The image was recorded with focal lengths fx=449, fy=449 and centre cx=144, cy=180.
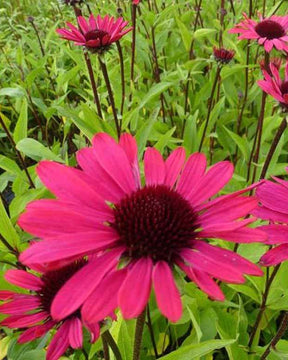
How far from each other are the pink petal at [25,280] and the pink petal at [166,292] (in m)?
0.23

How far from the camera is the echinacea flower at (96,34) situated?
1.07m

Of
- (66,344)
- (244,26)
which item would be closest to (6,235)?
(66,344)

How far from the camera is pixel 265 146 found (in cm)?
163

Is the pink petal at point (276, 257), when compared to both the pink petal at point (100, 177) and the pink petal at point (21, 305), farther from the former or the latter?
the pink petal at point (21, 305)

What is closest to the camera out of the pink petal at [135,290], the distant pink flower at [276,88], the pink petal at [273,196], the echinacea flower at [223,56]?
the pink petal at [135,290]

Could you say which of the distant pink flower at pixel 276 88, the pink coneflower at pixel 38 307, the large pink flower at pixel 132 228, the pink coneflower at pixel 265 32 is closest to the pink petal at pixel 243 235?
the large pink flower at pixel 132 228

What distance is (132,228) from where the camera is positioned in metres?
0.49

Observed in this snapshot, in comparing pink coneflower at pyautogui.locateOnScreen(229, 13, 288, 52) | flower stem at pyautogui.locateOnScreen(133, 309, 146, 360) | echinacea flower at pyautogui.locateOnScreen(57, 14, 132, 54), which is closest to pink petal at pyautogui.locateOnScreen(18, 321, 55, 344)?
flower stem at pyautogui.locateOnScreen(133, 309, 146, 360)

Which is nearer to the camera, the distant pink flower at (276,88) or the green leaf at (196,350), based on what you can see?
the green leaf at (196,350)

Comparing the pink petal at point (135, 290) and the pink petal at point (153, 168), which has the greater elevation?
the pink petal at point (153, 168)

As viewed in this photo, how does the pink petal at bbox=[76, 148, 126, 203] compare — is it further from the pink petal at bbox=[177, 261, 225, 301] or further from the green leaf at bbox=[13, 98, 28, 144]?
the green leaf at bbox=[13, 98, 28, 144]

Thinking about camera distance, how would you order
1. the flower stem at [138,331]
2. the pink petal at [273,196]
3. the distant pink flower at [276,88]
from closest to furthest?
the flower stem at [138,331] < the pink petal at [273,196] < the distant pink flower at [276,88]

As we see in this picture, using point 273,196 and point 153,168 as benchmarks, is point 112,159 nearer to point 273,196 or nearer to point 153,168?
point 153,168

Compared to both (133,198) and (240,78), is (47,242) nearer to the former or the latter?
(133,198)
